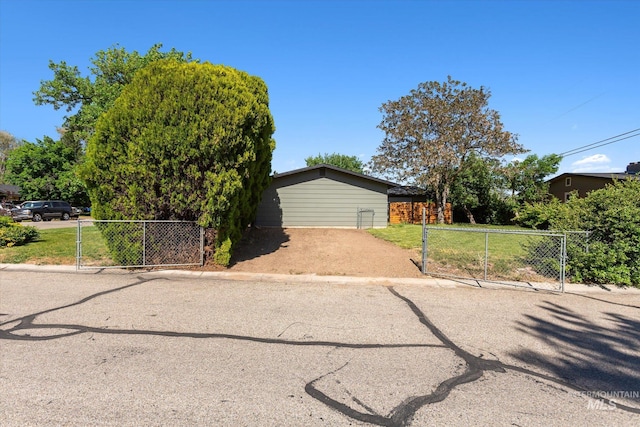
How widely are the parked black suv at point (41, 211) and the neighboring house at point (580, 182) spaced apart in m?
39.3

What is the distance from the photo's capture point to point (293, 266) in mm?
8734

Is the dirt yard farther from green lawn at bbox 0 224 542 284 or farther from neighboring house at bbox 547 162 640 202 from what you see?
neighboring house at bbox 547 162 640 202

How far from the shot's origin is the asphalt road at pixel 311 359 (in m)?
2.52

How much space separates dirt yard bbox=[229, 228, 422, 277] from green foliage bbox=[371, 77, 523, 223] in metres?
13.3

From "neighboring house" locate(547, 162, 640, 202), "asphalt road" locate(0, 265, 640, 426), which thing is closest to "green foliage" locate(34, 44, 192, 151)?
"asphalt road" locate(0, 265, 640, 426)

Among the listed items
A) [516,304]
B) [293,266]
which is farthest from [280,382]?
[293,266]

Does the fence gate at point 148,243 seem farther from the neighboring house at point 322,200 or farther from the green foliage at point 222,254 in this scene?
the neighboring house at point 322,200

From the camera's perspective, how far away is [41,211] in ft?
84.8

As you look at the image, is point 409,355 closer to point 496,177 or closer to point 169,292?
point 169,292

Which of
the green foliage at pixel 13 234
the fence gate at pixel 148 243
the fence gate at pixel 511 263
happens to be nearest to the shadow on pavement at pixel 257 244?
the fence gate at pixel 148 243

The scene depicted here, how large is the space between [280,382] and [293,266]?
580 centimetres

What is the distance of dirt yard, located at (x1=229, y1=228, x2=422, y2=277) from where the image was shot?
8352mm

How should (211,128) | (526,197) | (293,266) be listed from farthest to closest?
(526,197) < (293,266) < (211,128)

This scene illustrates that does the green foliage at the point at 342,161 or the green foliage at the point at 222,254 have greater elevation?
the green foliage at the point at 342,161
